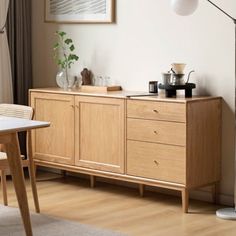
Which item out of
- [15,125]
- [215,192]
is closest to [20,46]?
[15,125]

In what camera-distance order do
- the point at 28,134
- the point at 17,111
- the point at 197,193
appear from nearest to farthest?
1. the point at 28,134
2. the point at 17,111
3. the point at 197,193

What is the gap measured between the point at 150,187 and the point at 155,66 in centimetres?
102

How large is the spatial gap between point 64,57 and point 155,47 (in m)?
1.06

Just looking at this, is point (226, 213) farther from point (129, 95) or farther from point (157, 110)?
point (129, 95)

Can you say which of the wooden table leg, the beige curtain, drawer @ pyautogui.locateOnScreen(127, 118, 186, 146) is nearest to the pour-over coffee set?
drawer @ pyautogui.locateOnScreen(127, 118, 186, 146)

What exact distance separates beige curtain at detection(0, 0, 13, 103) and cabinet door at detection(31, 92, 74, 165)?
367 millimetres

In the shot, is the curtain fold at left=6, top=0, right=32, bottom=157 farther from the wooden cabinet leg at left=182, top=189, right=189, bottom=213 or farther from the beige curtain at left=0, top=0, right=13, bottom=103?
the wooden cabinet leg at left=182, top=189, right=189, bottom=213

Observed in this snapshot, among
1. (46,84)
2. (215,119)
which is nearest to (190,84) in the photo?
(215,119)

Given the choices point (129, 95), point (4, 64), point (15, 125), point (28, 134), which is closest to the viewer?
point (15, 125)

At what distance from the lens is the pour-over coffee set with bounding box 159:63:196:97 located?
5.07 metres

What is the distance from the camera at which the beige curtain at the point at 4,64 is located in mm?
6082

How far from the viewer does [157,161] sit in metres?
5.05

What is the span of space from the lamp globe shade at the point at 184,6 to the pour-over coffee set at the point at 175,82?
447mm

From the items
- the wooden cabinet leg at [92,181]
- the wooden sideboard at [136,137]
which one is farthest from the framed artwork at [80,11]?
the wooden cabinet leg at [92,181]
